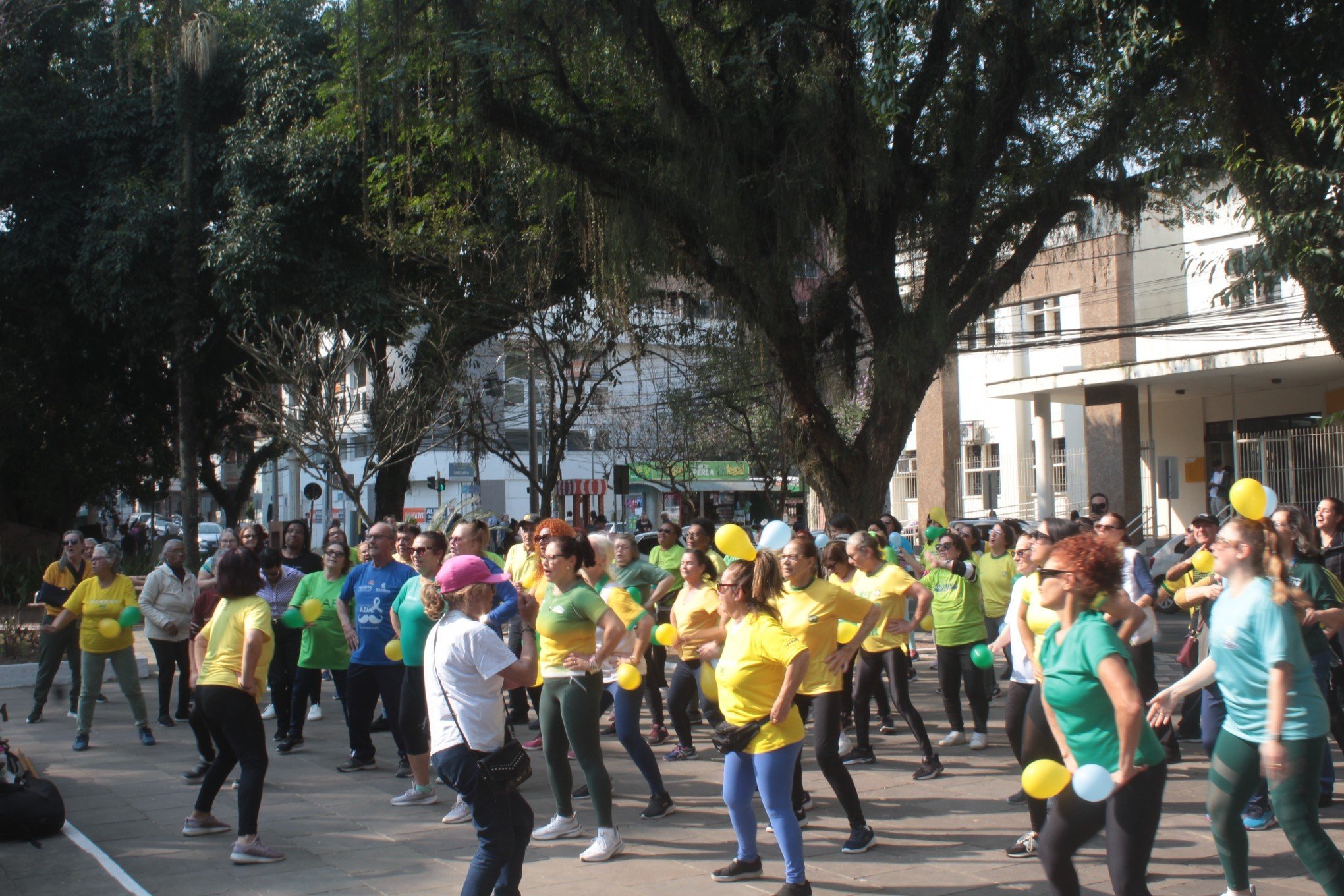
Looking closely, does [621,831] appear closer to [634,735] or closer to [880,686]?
[634,735]

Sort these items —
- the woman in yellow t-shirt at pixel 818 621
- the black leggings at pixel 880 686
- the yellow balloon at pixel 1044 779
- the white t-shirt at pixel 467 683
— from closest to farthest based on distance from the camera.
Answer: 1. the yellow balloon at pixel 1044 779
2. the white t-shirt at pixel 467 683
3. the woman in yellow t-shirt at pixel 818 621
4. the black leggings at pixel 880 686

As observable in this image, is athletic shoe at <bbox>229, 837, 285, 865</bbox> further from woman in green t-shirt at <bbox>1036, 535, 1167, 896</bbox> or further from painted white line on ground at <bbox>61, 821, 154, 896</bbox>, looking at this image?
woman in green t-shirt at <bbox>1036, 535, 1167, 896</bbox>

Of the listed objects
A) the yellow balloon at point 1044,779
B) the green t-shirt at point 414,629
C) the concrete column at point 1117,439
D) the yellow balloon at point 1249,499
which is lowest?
the yellow balloon at point 1044,779

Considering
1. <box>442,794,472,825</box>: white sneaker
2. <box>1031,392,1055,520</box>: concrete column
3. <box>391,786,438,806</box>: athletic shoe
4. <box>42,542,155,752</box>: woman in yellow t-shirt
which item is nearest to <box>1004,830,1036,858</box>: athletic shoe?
<box>442,794,472,825</box>: white sneaker

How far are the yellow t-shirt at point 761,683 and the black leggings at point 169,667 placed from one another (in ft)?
19.1

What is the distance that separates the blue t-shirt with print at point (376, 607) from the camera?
739 centimetres

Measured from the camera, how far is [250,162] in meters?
19.2

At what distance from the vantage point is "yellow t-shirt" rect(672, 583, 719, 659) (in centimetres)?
691

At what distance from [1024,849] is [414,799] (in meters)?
3.47

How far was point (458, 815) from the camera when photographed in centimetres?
643

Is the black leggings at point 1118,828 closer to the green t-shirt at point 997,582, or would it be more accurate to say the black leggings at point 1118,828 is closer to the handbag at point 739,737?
the handbag at point 739,737

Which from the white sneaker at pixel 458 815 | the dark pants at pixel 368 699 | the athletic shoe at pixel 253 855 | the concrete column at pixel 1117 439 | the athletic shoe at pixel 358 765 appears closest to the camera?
the athletic shoe at pixel 253 855

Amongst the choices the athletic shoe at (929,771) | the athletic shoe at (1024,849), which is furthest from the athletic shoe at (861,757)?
the athletic shoe at (1024,849)

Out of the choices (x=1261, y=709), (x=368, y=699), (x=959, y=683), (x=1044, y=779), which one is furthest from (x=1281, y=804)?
(x=368, y=699)
